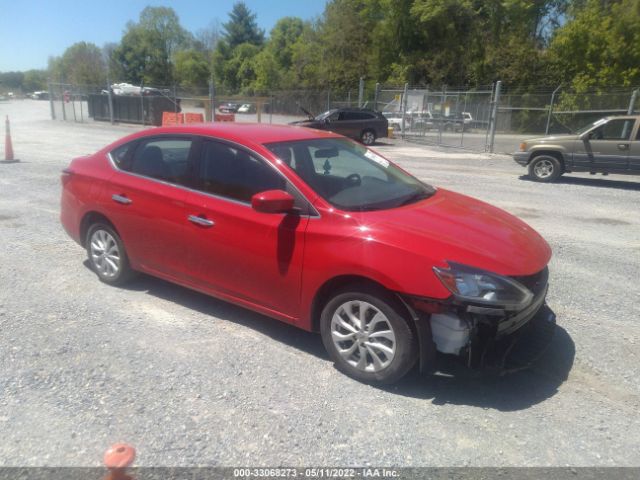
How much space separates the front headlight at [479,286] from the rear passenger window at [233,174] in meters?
1.38

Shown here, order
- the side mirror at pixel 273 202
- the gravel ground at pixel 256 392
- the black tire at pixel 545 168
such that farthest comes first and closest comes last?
the black tire at pixel 545 168
the side mirror at pixel 273 202
the gravel ground at pixel 256 392

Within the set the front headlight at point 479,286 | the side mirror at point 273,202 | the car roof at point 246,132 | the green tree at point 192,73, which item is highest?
the green tree at point 192,73

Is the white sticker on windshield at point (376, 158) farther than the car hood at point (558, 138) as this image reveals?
No

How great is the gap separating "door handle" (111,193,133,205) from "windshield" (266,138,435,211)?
1.50m

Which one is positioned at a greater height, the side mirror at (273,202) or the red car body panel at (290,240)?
the side mirror at (273,202)

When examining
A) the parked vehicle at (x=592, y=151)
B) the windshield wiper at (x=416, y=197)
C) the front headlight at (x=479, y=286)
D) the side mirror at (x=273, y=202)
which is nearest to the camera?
the front headlight at (x=479, y=286)

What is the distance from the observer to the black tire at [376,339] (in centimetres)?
316

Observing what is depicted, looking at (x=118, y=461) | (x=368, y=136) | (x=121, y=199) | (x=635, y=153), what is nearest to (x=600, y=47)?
(x=368, y=136)

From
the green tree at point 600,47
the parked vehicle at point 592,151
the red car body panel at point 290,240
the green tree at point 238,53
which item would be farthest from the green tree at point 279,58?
the red car body panel at point 290,240

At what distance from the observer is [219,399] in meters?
3.21

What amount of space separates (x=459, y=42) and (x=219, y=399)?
154ft

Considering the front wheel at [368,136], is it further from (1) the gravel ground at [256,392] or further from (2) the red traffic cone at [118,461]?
(2) the red traffic cone at [118,461]

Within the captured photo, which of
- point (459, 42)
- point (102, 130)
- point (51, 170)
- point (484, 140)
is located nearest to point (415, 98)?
point (484, 140)

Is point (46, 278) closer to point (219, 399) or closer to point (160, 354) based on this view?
point (160, 354)
